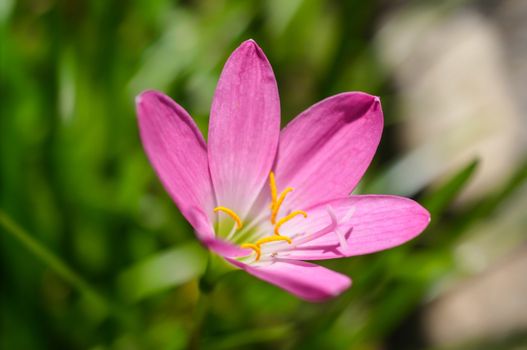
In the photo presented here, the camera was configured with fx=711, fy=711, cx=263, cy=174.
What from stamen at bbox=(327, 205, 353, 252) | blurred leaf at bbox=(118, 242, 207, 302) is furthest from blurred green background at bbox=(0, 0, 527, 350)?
stamen at bbox=(327, 205, 353, 252)

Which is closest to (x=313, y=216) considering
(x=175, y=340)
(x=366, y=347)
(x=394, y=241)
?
(x=394, y=241)

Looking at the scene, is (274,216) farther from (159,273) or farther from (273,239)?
(159,273)

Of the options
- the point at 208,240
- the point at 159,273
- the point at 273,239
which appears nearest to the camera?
the point at 208,240

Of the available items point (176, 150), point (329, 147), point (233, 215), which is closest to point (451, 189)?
point (329, 147)

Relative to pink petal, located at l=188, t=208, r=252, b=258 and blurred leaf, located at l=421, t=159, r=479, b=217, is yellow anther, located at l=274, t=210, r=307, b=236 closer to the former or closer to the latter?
pink petal, located at l=188, t=208, r=252, b=258

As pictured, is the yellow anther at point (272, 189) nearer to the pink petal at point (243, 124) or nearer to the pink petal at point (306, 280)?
the pink petal at point (243, 124)

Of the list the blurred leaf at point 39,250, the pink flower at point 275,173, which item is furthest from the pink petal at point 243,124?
the blurred leaf at point 39,250
